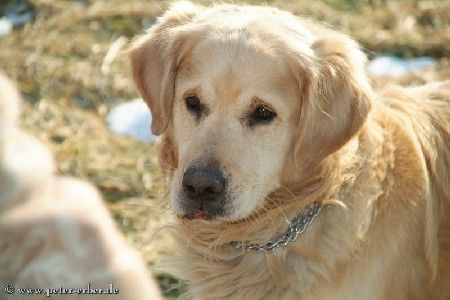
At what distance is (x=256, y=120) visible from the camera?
374 cm

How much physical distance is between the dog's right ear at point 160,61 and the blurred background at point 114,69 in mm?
638

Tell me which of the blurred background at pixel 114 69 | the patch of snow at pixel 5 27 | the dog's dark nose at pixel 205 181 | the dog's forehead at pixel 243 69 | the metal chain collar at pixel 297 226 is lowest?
the patch of snow at pixel 5 27

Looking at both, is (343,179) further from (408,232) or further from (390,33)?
(390,33)

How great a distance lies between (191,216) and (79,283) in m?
1.33

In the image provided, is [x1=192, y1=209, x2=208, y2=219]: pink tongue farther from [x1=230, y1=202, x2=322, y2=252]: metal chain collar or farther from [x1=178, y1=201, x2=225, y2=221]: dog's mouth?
[x1=230, y1=202, x2=322, y2=252]: metal chain collar

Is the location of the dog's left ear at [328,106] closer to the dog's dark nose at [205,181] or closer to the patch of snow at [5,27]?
the dog's dark nose at [205,181]

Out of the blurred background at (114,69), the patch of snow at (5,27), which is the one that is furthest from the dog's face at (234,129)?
the patch of snow at (5,27)

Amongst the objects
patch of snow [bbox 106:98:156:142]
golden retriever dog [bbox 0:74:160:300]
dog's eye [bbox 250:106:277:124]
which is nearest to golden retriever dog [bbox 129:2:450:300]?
dog's eye [bbox 250:106:277:124]

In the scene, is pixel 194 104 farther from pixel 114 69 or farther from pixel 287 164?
pixel 114 69

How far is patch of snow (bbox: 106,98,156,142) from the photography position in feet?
20.5

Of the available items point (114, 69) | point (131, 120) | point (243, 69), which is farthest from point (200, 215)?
point (114, 69)

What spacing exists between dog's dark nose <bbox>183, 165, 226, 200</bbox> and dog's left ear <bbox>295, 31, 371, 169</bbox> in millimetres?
411

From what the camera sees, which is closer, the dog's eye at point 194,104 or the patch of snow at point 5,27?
the dog's eye at point 194,104

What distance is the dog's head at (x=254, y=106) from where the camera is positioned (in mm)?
3623
